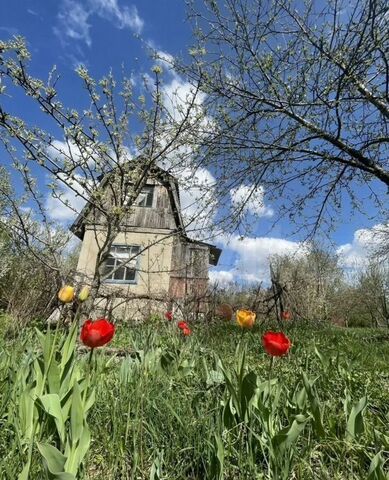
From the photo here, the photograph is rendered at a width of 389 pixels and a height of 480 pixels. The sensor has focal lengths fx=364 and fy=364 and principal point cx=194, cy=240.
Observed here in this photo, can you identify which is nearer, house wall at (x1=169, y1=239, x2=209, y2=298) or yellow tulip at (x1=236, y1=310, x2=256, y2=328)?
yellow tulip at (x1=236, y1=310, x2=256, y2=328)

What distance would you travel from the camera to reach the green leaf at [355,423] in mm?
1732

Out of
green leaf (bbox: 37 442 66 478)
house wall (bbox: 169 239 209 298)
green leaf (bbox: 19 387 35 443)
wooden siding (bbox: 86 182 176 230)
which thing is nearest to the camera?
green leaf (bbox: 37 442 66 478)

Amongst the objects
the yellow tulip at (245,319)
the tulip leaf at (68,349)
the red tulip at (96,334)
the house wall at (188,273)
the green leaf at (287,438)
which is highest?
the house wall at (188,273)

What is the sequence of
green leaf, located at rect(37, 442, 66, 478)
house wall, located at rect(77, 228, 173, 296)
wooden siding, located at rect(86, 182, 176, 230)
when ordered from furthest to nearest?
wooden siding, located at rect(86, 182, 176, 230), house wall, located at rect(77, 228, 173, 296), green leaf, located at rect(37, 442, 66, 478)

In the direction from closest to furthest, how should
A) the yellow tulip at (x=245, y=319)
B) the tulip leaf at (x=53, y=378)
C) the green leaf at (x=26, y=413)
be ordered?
the green leaf at (x=26, y=413)
the tulip leaf at (x=53, y=378)
the yellow tulip at (x=245, y=319)

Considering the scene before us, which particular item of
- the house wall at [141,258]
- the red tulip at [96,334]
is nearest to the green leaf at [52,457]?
the red tulip at [96,334]

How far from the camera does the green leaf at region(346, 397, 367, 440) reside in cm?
173

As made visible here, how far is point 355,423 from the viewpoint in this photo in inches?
68.9

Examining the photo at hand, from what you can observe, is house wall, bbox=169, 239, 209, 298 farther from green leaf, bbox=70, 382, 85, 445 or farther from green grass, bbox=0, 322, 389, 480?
green leaf, bbox=70, 382, 85, 445

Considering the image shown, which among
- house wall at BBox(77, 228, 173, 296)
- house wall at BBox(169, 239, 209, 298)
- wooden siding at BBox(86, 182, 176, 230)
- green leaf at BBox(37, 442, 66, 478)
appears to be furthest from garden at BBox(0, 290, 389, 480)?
wooden siding at BBox(86, 182, 176, 230)

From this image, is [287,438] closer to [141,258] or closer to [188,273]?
[188,273]

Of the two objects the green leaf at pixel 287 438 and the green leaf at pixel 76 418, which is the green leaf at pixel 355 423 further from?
the green leaf at pixel 76 418

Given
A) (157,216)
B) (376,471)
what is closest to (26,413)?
(376,471)

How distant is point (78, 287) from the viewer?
6934mm
